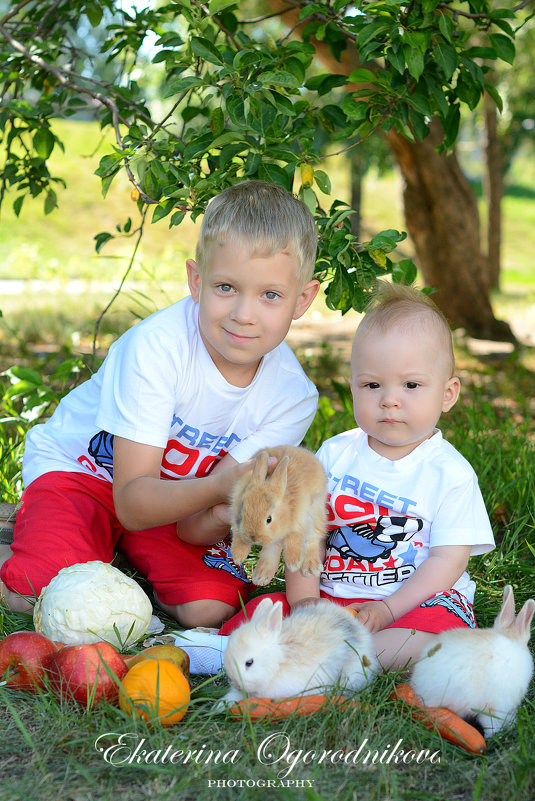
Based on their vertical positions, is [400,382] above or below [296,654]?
above

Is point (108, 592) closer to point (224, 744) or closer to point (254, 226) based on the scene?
point (224, 744)

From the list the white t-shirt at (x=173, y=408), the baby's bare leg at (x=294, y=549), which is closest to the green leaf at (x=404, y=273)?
the white t-shirt at (x=173, y=408)

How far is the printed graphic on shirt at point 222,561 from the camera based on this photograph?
286 cm

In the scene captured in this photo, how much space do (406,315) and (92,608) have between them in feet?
4.30

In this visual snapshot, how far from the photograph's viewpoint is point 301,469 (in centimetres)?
205

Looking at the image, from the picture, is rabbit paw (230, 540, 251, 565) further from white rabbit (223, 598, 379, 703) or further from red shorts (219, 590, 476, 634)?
red shorts (219, 590, 476, 634)

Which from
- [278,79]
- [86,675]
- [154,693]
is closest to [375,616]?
[154,693]

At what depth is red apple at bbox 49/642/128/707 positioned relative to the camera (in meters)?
1.89

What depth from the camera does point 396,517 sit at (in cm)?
247

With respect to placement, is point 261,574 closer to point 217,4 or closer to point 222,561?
point 222,561

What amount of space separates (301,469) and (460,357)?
203 inches

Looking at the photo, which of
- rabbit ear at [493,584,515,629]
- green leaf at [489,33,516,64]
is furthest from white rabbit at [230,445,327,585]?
green leaf at [489,33,516,64]

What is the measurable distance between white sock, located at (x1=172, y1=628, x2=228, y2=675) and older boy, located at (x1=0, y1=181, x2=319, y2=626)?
191 millimetres

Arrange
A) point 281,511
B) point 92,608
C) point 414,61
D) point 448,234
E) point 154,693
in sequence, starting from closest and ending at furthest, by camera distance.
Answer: point 154,693 < point 281,511 < point 92,608 < point 414,61 < point 448,234
